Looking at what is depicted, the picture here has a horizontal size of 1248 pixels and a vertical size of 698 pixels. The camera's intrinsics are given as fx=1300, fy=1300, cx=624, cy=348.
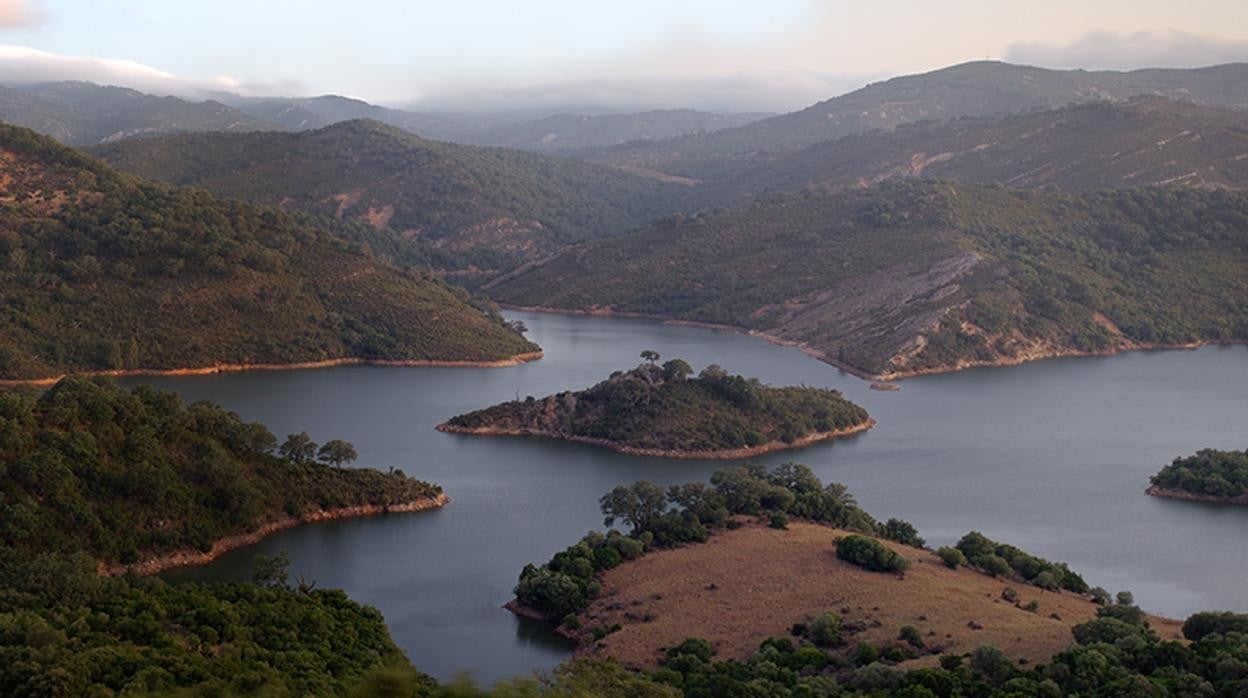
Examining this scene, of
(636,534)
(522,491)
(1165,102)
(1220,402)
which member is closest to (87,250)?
(522,491)

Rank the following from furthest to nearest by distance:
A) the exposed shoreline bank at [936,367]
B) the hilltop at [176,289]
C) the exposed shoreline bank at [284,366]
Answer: the exposed shoreline bank at [936,367]
the hilltop at [176,289]
the exposed shoreline bank at [284,366]

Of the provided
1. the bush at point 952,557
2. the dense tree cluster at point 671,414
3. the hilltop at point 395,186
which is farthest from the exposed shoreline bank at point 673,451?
the hilltop at point 395,186

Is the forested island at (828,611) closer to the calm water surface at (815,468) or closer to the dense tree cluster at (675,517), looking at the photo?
the dense tree cluster at (675,517)

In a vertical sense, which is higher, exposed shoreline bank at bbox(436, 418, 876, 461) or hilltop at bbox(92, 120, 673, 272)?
hilltop at bbox(92, 120, 673, 272)

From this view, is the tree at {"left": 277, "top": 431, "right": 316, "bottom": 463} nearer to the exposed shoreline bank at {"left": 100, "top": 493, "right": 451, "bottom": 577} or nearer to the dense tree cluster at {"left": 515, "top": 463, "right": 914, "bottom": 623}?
the exposed shoreline bank at {"left": 100, "top": 493, "right": 451, "bottom": 577}

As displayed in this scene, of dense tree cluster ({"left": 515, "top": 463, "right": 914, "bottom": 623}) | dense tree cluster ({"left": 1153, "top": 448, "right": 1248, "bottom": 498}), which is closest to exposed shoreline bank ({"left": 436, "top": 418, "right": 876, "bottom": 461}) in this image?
dense tree cluster ({"left": 515, "top": 463, "right": 914, "bottom": 623})

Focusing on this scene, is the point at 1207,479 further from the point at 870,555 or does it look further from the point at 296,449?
the point at 296,449
